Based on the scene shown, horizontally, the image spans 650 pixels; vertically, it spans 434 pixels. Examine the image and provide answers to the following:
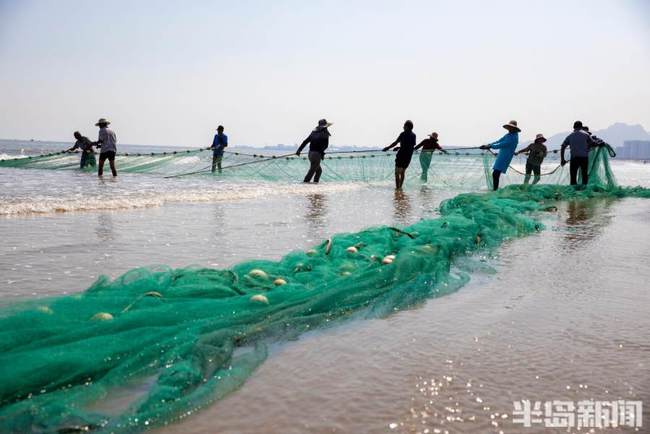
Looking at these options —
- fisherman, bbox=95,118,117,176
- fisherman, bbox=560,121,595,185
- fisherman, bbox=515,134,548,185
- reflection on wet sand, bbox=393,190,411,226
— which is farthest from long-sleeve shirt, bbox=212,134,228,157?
fisherman, bbox=560,121,595,185

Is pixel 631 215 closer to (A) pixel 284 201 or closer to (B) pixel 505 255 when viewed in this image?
(B) pixel 505 255

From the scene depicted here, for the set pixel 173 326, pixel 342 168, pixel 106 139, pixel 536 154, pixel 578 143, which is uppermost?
pixel 106 139

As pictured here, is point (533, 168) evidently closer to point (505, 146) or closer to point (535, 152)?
point (535, 152)

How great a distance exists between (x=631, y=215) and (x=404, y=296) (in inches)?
265

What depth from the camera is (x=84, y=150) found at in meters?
16.3

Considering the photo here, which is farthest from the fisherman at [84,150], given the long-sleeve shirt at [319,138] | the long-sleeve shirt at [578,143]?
the long-sleeve shirt at [578,143]

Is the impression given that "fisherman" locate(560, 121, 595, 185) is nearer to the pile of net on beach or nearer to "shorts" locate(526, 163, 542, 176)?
"shorts" locate(526, 163, 542, 176)

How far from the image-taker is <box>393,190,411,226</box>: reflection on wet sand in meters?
7.63

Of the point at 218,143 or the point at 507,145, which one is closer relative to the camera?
the point at 507,145

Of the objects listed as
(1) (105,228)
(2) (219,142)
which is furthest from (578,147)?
(1) (105,228)

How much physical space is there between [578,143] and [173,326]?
1211cm

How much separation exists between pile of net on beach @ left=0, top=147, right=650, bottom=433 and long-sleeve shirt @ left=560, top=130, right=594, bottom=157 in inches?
386

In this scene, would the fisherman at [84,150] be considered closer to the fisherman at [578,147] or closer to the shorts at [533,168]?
the shorts at [533,168]

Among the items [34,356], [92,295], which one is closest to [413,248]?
[92,295]
